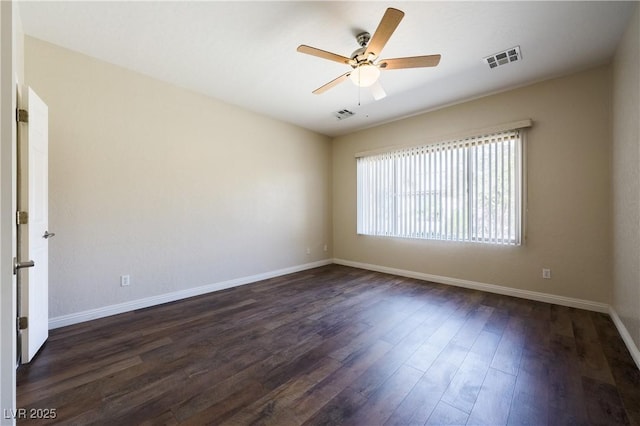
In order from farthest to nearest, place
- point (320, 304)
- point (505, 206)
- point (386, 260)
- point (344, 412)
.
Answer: point (386, 260) < point (505, 206) < point (320, 304) < point (344, 412)

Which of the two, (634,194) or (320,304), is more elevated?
(634,194)

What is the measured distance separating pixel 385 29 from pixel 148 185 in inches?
123

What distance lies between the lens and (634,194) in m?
2.10

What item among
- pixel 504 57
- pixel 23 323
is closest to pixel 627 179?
pixel 504 57

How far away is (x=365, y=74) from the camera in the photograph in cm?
245

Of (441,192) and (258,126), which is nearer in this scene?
(441,192)

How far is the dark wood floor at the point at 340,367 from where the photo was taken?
1506mm

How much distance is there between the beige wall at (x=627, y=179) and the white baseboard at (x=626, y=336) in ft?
0.16

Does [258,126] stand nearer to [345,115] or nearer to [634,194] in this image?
[345,115]

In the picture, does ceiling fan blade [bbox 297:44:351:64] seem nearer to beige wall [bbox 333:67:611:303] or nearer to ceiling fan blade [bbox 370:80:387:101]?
ceiling fan blade [bbox 370:80:387:101]

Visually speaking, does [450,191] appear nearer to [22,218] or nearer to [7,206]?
[7,206]

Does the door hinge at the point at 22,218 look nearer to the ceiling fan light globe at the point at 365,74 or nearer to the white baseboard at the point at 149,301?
the white baseboard at the point at 149,301

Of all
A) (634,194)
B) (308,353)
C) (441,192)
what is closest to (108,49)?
(308,353)

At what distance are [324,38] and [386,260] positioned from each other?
3738 millimetres
